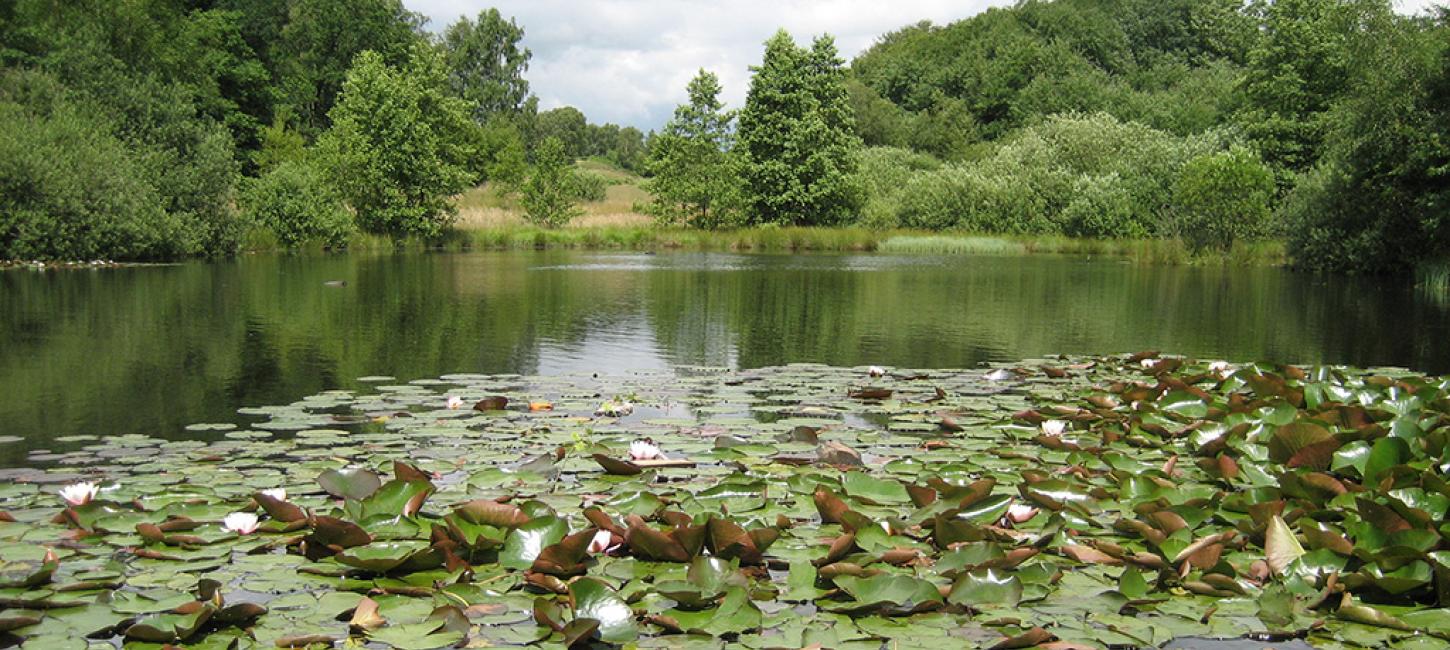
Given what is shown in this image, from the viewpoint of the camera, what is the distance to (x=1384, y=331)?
13547 mm

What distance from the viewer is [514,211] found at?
53406 mm

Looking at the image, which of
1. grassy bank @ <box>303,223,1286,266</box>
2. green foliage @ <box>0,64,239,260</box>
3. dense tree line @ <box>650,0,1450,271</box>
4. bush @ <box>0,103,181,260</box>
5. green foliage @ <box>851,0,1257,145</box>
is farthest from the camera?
green foliage @ <box>851,0,1257,145</box>

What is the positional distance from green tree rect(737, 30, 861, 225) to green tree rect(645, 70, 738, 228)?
3.97 ft

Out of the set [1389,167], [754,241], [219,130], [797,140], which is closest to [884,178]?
[797,140]

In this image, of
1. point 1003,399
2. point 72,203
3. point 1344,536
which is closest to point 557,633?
point 1344,536

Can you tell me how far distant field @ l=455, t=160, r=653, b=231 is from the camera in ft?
159

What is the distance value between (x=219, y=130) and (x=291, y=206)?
337cm

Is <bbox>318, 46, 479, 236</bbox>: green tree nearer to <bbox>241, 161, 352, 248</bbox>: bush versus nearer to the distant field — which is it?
the distant field

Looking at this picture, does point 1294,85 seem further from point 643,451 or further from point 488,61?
point 488,61

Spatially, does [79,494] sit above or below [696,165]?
below

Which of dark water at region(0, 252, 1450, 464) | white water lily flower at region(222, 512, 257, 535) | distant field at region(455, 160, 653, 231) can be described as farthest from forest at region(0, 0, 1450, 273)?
white water lily flower at region(222, 512, 257, 535)

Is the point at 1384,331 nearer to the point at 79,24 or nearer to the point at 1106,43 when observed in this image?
the point at 79,24

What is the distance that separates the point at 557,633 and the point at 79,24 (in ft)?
147

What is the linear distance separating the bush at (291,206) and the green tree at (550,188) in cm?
1429
